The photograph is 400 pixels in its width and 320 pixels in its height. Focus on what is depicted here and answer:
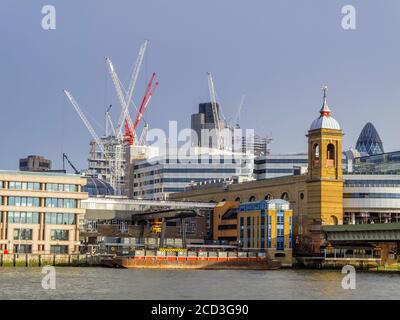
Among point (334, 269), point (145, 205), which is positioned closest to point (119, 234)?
point (145, 205)

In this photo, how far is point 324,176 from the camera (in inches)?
6452

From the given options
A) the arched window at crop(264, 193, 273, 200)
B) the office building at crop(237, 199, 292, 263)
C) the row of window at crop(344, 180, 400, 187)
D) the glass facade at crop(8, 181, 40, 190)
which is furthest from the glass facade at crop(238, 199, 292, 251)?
the glass facade at crop(8, 181, 40, 190)

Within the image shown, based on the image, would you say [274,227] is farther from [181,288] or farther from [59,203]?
[181,288]

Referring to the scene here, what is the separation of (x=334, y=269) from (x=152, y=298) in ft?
268

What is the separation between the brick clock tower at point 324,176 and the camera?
16300 cm

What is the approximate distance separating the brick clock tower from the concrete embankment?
3866cm

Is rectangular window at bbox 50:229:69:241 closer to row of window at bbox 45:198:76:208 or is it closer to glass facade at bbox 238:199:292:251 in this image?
row of window at bbox 45:198:76:208

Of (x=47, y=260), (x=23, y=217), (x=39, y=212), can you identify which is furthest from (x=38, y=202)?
(x=47, y=260)

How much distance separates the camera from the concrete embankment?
14075 cm

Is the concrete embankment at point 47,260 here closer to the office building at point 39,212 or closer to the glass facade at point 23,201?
the office building at point 39,212

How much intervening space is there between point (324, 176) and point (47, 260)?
50252 mm

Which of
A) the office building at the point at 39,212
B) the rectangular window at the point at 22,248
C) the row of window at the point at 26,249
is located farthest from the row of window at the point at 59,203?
the rectangular window at the point at 22,248

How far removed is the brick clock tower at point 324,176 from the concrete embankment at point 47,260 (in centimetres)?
3866

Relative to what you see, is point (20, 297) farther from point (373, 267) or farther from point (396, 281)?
point (373, 267)
